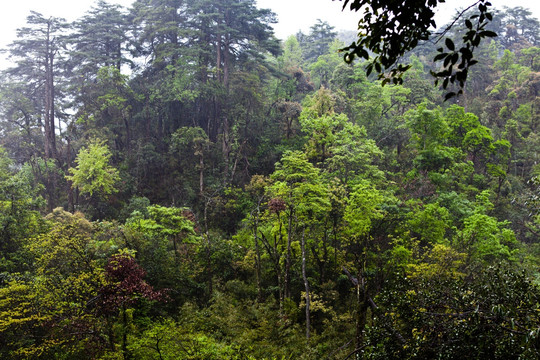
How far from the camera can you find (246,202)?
20.1 metres

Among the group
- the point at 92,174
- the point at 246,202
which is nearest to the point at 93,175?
the point at 92,174

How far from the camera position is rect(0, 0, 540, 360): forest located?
8852 millimetres

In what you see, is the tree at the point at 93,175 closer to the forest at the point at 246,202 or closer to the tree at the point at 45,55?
the forest at the point at 246,202

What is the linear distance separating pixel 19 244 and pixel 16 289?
368cm

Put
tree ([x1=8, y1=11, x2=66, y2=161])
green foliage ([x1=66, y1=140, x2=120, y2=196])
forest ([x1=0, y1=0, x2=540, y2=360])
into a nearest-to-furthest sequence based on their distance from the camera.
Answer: forest ([x1=0, y1=0, x2=540, y2=360]), green foliage ([x1=66, y1=140, x2=120, y2=196]), tree ([x1=8, y1=11, x2=66, y2=161])

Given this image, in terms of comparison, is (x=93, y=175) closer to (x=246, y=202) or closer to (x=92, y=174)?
(x=92, y=174)

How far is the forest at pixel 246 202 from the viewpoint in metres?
8.85

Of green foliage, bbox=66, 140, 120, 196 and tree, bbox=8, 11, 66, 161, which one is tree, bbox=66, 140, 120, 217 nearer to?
green foliage, bbox=66, 140, 120, 196

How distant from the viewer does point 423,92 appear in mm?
25750

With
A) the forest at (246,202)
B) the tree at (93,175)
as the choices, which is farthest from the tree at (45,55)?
the tree at (93,175)

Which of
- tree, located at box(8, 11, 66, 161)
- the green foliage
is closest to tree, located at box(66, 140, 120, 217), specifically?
the green foliage

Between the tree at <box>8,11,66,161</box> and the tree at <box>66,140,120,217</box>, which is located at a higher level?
the tree at <box>8,11,66,161</box>

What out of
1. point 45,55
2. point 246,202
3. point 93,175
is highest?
point 45,55

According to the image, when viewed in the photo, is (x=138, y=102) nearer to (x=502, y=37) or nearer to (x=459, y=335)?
(x=459, y=335)
